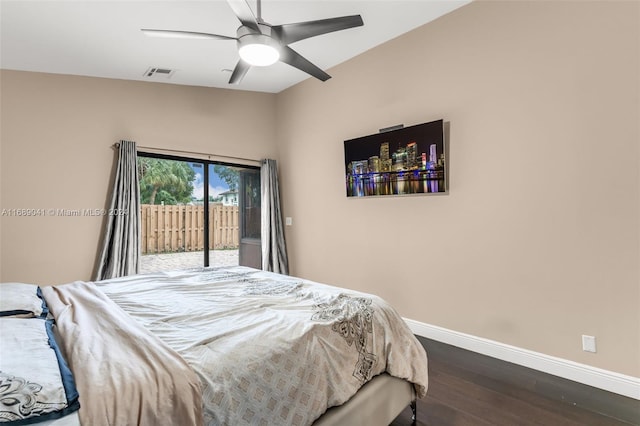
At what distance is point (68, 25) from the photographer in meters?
2.69

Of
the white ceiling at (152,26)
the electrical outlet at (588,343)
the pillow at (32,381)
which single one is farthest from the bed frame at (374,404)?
the white ceiling at (152,26)

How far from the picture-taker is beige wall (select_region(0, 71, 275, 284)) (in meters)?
3.27

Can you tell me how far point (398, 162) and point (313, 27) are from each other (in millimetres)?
1643

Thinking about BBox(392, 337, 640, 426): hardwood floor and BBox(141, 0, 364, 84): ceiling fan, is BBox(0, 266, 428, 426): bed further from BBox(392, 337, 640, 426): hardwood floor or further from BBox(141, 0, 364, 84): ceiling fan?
BBox(141, 0, 364, 84): ceiling fan

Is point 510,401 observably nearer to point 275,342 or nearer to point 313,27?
point 275,342

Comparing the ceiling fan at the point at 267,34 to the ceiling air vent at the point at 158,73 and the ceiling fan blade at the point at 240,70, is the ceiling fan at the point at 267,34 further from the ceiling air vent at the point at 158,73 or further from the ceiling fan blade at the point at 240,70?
the ceiling air vent at the point at 158,73

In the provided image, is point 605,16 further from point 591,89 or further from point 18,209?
point 18,209

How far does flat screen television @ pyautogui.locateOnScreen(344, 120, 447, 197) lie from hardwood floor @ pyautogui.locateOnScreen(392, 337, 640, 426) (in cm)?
158

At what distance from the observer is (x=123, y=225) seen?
3.70 m

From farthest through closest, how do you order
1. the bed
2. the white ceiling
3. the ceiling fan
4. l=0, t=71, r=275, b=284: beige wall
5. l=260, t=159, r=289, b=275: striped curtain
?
l=260, t=159, r=289, b=275: striped curtain, l=0, t=71, r=275, b=284: beige wall, the white ceiling, the ceiling fan, the bed

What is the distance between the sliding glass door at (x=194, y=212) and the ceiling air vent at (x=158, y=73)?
3.00 ft

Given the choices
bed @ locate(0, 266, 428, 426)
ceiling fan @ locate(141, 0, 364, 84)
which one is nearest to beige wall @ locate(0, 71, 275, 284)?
bed @ locate(0, 266, 428, 426)

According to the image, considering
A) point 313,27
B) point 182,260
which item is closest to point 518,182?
point 313,27

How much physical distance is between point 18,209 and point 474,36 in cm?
462
